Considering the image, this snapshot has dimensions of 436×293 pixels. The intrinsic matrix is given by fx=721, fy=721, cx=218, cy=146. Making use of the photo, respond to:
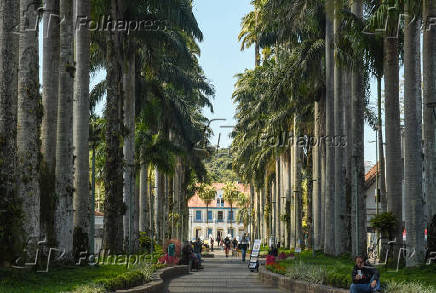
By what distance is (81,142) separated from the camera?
2359 cm

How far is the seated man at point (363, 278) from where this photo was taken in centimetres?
1409

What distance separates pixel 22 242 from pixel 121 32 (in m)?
16.2

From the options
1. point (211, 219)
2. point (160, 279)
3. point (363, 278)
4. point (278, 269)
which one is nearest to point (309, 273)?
point (160, 279)

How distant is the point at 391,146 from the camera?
904 inches

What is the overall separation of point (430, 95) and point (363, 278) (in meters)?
8.67

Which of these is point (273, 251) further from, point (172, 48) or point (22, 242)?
point (22, 242)

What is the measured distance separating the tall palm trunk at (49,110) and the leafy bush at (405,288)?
1021 centimetres

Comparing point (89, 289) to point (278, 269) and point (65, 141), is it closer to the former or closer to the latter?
point (65, 141)

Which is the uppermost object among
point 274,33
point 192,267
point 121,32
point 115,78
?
point 274,33

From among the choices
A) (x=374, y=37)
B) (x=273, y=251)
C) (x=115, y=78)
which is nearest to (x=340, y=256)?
(x=273, y=251)

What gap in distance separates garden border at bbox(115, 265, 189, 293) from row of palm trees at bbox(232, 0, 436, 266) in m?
6.49

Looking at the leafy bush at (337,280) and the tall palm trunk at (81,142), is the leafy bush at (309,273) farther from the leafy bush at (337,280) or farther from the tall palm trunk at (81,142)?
the tall palm trunk at (81,142)

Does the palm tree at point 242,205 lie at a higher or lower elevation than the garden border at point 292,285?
higher

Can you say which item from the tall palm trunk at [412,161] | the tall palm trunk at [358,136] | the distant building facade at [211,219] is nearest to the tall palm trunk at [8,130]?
the tall palm trunk at [412,161]
